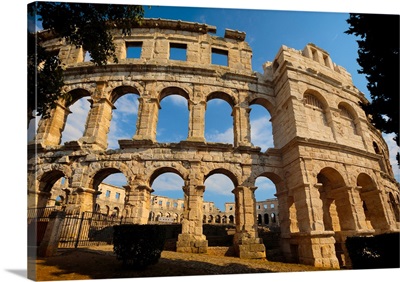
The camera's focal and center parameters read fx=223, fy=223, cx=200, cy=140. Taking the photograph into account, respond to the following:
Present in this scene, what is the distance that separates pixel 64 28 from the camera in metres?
6.28

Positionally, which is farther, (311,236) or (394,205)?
(394,205)

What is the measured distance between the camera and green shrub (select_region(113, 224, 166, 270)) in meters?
5.17

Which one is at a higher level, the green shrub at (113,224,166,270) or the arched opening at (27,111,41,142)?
the arched opening at (27,111,41,142)

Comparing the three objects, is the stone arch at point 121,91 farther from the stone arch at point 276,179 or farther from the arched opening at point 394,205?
the arched opening at point 394,205

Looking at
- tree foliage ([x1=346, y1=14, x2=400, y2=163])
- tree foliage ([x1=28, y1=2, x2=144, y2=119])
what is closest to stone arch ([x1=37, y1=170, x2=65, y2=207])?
tree foliage ([x1=28, y1=2, x2=144, y2=119])

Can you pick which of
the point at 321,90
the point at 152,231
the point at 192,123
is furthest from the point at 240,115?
the point at 152,231

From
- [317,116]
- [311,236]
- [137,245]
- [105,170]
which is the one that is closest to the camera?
[137,245]

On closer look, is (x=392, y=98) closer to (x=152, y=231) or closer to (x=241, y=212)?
(x=241, y=212)

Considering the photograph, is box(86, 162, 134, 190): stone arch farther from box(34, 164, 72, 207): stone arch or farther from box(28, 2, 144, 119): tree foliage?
box(28, 2, 144, 119): tree foliage

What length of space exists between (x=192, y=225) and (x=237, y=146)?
4084 mm

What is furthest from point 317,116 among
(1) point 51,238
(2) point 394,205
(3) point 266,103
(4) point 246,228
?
(1) point 51,238

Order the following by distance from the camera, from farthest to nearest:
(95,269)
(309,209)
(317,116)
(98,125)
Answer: (317,116)
(98,125)
(309,209)
(95,269)

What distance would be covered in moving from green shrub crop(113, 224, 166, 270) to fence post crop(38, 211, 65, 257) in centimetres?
214

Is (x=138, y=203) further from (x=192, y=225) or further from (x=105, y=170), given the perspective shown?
(x=192, y=225)
